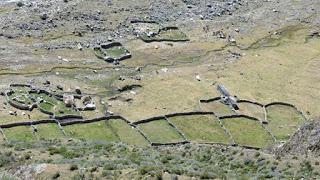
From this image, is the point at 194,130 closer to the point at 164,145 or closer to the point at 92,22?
the point at 164,145

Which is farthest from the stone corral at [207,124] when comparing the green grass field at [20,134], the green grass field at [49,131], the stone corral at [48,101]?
the green grass field at [49,131]

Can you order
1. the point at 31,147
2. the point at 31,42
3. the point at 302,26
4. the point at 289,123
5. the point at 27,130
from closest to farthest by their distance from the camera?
the point at 31,147 < the point at 27,130 < the point at 289,123 < the point at 31,42 < the point at 302,26

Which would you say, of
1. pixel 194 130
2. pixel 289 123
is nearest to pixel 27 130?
pixel 194 130

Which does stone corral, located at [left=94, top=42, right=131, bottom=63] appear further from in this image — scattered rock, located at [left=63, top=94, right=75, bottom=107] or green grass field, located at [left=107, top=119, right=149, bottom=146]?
green grass field, located at [left=107, top=119, right=149, bottom=146]

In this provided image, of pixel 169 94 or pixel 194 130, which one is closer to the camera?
pixel 194 130

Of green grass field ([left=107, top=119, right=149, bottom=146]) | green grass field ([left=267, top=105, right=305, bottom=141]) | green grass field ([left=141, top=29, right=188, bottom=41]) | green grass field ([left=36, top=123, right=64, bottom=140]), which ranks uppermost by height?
green grass field ([left=267, top=105, right=305, bottom=141])

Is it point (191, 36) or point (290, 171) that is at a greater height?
point (290, 171)

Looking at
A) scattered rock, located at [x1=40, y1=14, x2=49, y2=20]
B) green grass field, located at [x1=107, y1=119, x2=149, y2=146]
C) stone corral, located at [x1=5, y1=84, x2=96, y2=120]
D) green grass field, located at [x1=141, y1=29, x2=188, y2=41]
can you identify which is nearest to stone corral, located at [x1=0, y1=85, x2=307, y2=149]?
stone corral, located at [x1=5, y1=84, x2=96, y2=120]

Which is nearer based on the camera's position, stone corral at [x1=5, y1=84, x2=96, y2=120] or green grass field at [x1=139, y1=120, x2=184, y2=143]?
green grass field at [x1=139, y1=120, x2=184, y2=143]
